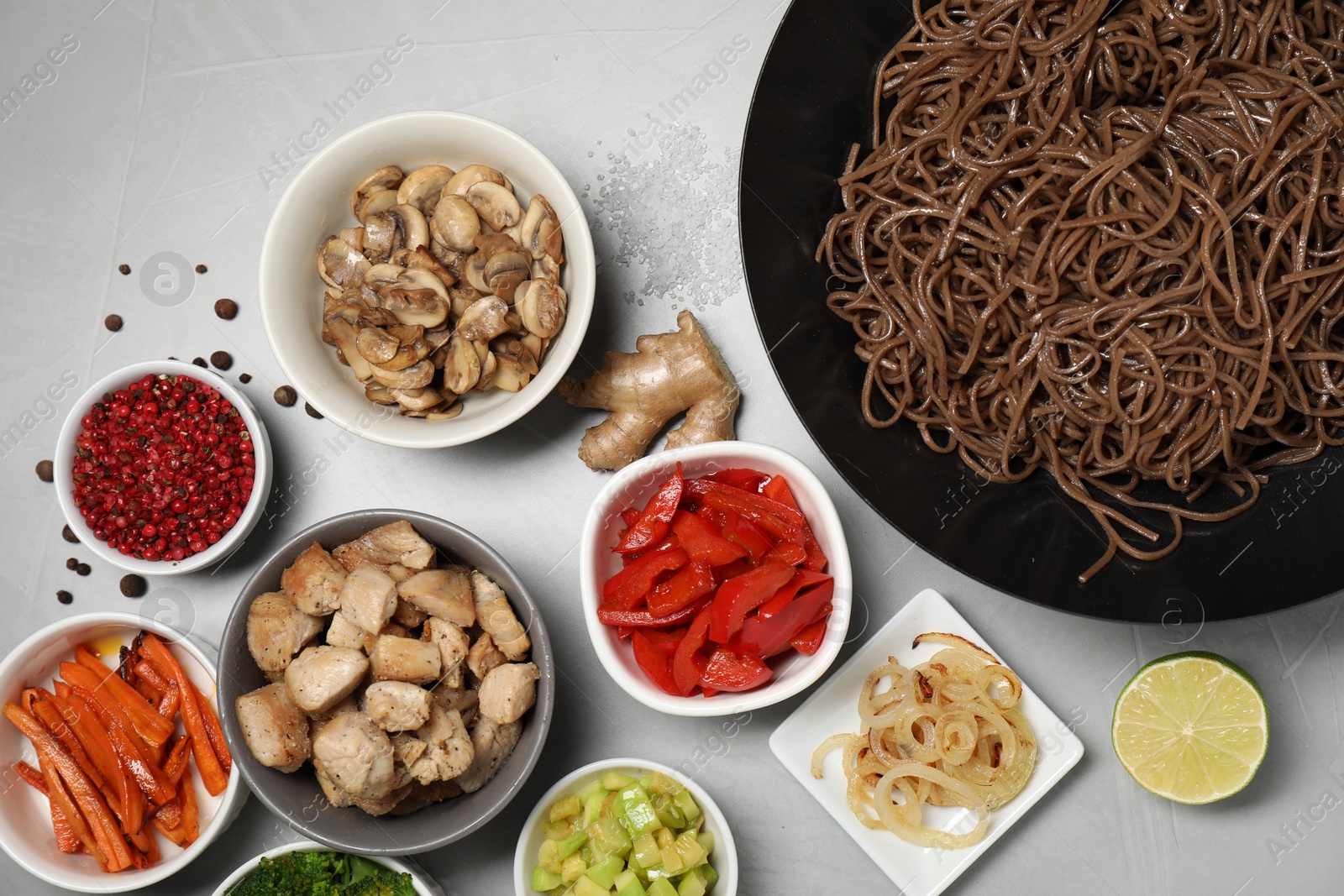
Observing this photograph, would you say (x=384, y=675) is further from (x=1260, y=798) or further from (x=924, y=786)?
(x=1260, y=798)

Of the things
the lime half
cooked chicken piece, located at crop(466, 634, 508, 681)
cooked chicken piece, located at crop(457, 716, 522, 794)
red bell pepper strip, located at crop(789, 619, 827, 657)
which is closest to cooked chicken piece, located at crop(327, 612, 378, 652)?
cooked chicken piece, located at crop(466, 634, 508, 681)

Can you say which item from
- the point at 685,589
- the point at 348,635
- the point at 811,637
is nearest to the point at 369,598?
the point at 348,635

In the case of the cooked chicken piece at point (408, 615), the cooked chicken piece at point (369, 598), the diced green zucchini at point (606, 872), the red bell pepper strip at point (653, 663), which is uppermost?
the cooked chicken piece at point (369, 598)

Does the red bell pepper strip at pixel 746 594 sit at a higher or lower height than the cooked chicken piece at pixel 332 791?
lower

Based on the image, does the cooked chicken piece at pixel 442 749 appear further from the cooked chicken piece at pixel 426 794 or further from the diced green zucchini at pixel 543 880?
the diced green zucchini at pixel 543 880

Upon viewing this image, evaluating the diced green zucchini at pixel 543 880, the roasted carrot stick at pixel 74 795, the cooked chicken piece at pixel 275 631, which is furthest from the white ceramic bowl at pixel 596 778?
the roasted carrot stick at pixel 74 795

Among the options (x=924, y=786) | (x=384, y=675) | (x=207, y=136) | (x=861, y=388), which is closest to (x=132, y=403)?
(x=207, y=136)

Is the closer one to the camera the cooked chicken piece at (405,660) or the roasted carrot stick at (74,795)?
the cooked chicken piece at (405,660)

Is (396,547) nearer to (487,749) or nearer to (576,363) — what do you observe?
(487,749)
